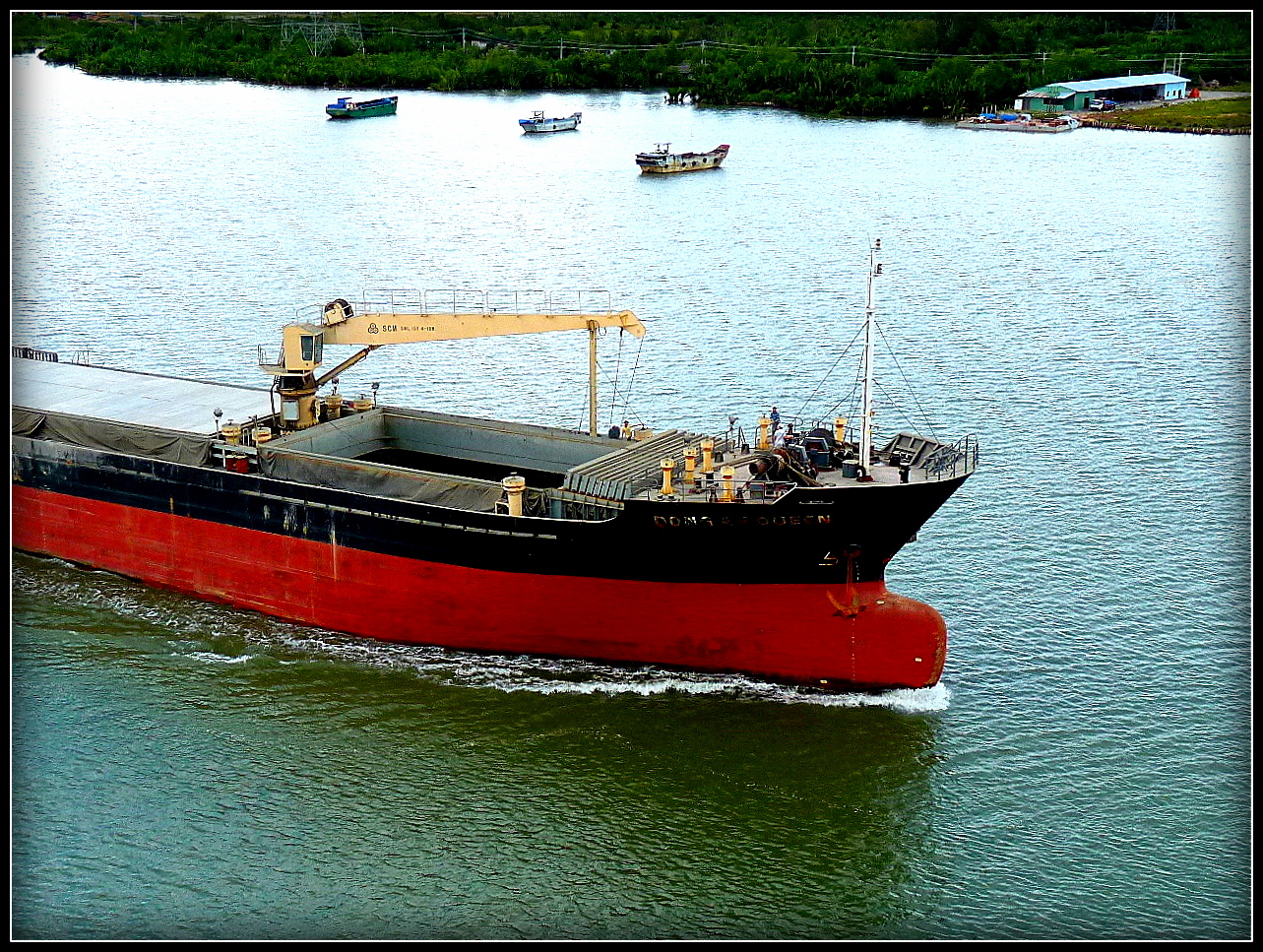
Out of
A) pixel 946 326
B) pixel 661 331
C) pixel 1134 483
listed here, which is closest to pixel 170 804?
pixel 1134 483

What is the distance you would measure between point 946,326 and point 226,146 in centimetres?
3599

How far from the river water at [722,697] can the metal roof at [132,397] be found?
109 inches

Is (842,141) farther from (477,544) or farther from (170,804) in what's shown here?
(170,804)

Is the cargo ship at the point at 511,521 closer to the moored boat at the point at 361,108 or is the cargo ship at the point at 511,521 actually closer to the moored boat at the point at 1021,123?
the moored boat at the point at 361,108

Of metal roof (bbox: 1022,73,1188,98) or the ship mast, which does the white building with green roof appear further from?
the ship mast

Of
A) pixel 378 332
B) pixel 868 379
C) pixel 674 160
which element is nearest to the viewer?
pixel 868 379

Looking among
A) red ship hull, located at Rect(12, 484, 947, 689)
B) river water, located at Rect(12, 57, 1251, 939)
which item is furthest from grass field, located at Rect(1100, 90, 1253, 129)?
red ship hull, located at Rect(12, 484, 947, 689)

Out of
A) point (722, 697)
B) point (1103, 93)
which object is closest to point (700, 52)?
point (1103, 93)

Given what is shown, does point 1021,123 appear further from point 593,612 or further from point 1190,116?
point 593,612

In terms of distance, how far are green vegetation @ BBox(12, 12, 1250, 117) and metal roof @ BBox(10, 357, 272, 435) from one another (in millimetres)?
42511

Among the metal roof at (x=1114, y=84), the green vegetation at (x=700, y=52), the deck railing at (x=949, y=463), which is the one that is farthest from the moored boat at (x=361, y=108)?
the deck railing at (x=949, y=463)

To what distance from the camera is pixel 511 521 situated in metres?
21.8

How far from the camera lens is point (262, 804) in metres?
19.3

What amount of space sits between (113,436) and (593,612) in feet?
30.0
